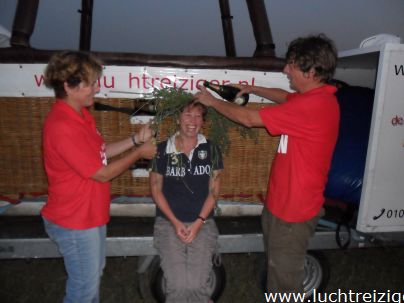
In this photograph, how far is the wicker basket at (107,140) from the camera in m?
2.84

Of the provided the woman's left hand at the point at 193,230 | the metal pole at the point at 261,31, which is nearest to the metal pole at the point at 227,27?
the metal pole at the point at 261,31

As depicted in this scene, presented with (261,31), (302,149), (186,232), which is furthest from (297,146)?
(261,31)

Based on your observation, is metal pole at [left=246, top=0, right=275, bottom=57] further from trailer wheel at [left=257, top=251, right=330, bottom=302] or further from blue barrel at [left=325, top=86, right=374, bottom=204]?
trailer wheel at [left=257, top=251, right=330, bottom=302]

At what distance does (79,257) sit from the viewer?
2174mm

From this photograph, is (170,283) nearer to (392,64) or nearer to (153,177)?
(153,177)

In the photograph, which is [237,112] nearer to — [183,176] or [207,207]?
[183,176]

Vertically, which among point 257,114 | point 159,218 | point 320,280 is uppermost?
point 257,114

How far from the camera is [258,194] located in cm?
338

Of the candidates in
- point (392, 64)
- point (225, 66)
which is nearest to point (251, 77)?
point (225, 66)

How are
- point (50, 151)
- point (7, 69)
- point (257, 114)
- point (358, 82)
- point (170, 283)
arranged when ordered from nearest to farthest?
point (50, 151) → point (257, 114) → point (170, 283) → point (7, 69) → point (358, 82)

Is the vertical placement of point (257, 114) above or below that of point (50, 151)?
above

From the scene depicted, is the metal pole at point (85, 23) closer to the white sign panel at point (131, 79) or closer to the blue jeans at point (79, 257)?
the white sign panel at point (131, 79)

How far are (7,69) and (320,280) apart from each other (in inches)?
138

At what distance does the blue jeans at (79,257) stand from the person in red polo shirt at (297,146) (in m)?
1.29
